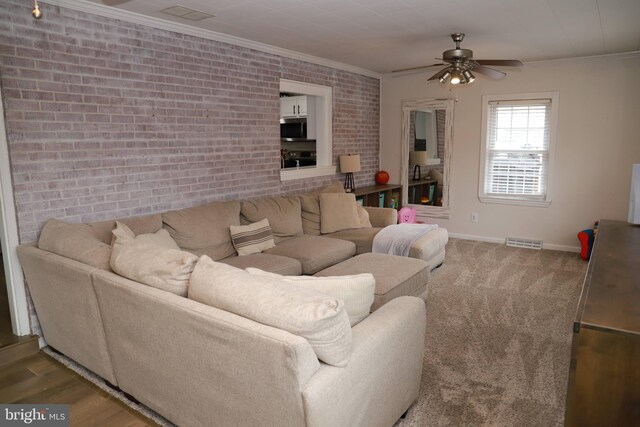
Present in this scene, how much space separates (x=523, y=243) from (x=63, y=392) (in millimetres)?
5532

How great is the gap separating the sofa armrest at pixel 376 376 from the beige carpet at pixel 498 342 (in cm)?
31

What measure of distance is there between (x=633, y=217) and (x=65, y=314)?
4.04m

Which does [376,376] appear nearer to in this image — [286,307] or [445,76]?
[286,307]

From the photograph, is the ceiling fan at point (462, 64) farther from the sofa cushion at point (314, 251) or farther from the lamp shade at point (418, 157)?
the lamp shade at point (418, 157)

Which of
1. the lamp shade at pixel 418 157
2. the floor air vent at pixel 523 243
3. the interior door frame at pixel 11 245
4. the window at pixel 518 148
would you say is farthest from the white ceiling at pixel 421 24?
the floor air vent at pixel 523 243

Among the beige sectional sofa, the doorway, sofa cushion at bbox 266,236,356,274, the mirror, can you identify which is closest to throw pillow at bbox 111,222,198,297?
the beige sectional sofa

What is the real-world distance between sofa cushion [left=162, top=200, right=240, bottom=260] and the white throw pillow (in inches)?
69.5

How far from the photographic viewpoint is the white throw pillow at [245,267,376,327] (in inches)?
76.4

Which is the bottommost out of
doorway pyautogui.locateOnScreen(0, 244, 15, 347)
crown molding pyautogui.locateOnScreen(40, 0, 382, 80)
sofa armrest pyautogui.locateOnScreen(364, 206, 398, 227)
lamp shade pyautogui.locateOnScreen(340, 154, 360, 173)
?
doorway pyautogui.locateOnScreen(0, 244, 15, 347)

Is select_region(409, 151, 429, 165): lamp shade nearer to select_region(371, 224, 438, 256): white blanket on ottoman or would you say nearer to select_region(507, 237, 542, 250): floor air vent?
select_region(507, 237, 542, 250): floor air vent

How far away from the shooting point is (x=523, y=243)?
5.98 metres

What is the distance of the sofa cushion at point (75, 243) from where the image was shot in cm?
256

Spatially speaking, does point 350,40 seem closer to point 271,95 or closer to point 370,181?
point 271,95

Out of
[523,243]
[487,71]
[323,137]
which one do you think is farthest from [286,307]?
[523,243]
